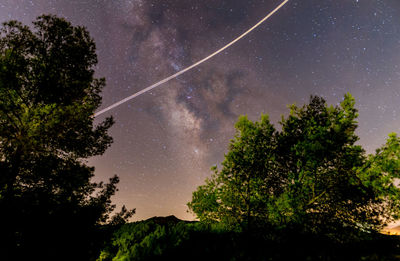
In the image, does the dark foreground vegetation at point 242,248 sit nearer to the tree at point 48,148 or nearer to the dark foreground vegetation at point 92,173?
the dark foreground vegetation at point 92,173

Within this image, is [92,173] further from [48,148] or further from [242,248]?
[242,248]

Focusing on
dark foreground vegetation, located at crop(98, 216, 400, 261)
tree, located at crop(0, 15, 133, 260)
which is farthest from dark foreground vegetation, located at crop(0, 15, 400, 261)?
dark foreground vegetation, located at crop(98, 216, 400, 261)

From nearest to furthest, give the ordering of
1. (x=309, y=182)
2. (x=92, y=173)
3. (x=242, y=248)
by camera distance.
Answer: (x=242, y=248) → (x=309, y=182) → (x=92, y=173)

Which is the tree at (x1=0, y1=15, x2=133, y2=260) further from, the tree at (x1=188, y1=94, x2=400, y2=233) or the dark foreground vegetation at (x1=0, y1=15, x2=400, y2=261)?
the tree at (x1=188, y1=94, x2=400, y2=233)

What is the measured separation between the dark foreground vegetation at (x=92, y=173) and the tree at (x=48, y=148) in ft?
0.16

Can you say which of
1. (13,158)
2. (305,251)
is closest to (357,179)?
(305,251)

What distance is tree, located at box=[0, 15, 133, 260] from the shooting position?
9.38 meters

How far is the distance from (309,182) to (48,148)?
1516 cm

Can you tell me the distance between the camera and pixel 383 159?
8.97 m

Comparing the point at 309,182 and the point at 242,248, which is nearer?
the point at 242,248

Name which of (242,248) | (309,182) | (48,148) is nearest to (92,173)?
(48,148)

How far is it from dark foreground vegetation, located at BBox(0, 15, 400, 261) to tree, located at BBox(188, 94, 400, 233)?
2.3 inches

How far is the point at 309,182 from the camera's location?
10484mm

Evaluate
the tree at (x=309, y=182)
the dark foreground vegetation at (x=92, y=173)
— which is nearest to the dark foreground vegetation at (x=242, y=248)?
the dark foreground vegetation at (x=92, y=173)
